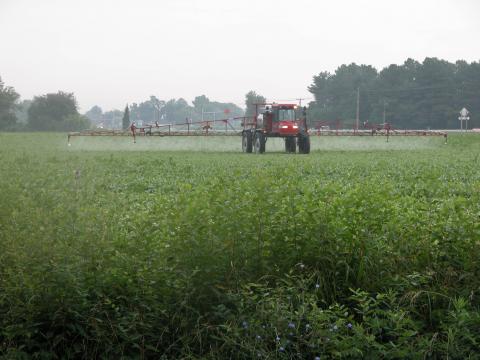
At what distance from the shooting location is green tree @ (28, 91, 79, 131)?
87688 millimetres

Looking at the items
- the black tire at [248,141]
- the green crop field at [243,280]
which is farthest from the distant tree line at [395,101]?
the green crop field at [243,280]

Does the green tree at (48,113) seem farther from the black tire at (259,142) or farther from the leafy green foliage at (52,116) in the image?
the black tire at (259,142)

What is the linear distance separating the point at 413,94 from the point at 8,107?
47.4 meters

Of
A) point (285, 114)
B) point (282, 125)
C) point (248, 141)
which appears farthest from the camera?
point (248, 141)

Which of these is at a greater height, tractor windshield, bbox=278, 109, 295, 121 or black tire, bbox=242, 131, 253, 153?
tractor windshield, bbox=278, 109, 295, 121

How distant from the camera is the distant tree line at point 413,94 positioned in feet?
282

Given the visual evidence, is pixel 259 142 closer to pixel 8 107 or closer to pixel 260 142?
pixel 260 142

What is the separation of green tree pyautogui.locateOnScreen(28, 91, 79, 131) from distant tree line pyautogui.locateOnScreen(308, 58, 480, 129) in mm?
33838

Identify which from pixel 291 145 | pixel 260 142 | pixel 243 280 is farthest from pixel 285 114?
pixel 243 280

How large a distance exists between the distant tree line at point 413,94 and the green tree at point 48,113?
3384 cm

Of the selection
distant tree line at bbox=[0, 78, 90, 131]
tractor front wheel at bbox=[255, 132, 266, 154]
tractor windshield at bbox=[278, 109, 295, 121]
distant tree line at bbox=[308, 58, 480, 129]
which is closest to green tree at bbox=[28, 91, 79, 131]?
distant tree line at bbox=[0, 78, 90, 131]

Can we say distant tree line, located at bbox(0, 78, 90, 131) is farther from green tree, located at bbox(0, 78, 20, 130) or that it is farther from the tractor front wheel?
the tractor front wheel

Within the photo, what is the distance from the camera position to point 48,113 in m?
88.4

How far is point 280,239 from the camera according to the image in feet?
23.0
